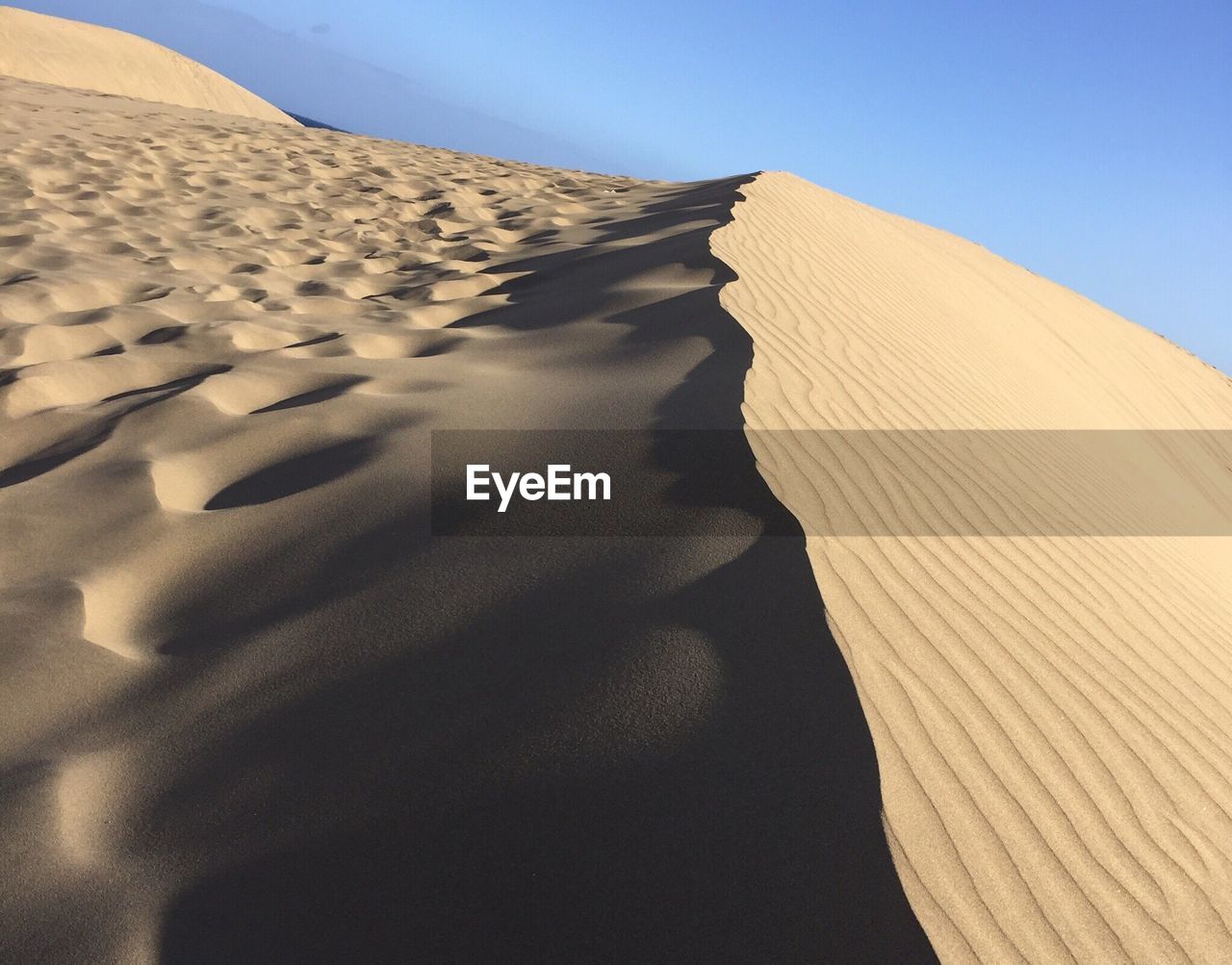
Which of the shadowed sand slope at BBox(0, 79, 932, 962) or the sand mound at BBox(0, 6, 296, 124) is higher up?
the shadowed sand slope at BBox(0, 79, 932, 962)

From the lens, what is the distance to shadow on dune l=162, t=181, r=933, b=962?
1.60 metres

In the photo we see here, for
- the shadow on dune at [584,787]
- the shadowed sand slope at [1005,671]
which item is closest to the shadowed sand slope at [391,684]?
the shadow on dune at [584,787]

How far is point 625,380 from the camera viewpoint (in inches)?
157

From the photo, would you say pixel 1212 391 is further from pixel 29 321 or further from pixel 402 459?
pixel 29 321

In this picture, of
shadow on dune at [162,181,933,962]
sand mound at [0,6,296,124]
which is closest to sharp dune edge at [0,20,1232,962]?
shadow on dune at [162,181,933,962]

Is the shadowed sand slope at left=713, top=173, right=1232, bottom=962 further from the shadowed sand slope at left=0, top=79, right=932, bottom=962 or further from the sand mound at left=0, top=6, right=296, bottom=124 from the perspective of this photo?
the sand mound at left=0, top=6, right=296, bottom=124

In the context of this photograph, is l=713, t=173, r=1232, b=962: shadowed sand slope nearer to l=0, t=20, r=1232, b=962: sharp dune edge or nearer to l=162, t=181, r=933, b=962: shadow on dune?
l=0, t=20, r=1232, b=962: sharp dune edge

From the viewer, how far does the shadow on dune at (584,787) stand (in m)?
1.60

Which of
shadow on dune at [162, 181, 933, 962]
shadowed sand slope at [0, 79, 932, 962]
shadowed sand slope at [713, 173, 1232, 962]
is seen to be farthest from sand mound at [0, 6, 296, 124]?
shadow on dune at [162, 181, 933, 962]

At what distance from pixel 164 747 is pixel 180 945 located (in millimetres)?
582

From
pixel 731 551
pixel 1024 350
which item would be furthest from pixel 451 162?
pixel 731 551

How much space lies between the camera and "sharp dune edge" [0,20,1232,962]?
1.66 metres

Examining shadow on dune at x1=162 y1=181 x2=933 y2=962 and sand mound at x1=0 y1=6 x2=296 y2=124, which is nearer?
shadow on dune at x1=162 y1=181 x2=933 y2=962

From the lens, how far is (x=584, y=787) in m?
1.84
